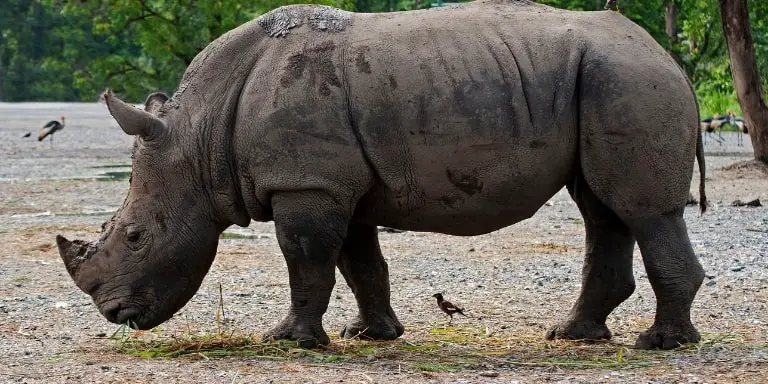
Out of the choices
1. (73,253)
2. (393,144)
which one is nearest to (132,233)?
(73,253)

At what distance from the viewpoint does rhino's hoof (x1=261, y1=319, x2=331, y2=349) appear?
302 inches

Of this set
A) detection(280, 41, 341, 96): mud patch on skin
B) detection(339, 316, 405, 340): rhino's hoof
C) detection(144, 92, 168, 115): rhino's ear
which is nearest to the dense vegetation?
detection(144, 92, 168, 115): rhino's ear

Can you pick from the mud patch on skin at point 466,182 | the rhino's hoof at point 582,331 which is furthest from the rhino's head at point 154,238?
the rhino's hoof at point 582,331

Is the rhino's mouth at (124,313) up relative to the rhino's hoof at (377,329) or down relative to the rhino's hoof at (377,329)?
up

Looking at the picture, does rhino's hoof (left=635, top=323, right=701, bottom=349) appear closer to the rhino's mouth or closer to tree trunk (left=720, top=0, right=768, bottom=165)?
the rhino's mouth

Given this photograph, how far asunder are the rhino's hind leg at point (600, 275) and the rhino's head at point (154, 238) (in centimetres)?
211

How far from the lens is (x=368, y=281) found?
8.32 meters

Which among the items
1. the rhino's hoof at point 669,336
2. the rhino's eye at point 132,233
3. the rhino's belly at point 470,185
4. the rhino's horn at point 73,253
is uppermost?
the rhino's belly at point 470,185

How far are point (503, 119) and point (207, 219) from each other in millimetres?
1731

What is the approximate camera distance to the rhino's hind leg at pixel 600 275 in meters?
8.05

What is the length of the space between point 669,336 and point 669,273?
359mm

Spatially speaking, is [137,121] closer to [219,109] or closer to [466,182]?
[219,109]

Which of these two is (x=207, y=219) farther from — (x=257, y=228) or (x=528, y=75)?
(x=257, y=228)

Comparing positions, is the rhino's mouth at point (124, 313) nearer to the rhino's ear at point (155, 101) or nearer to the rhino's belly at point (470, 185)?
the rhino's ear at point (155, 101)
